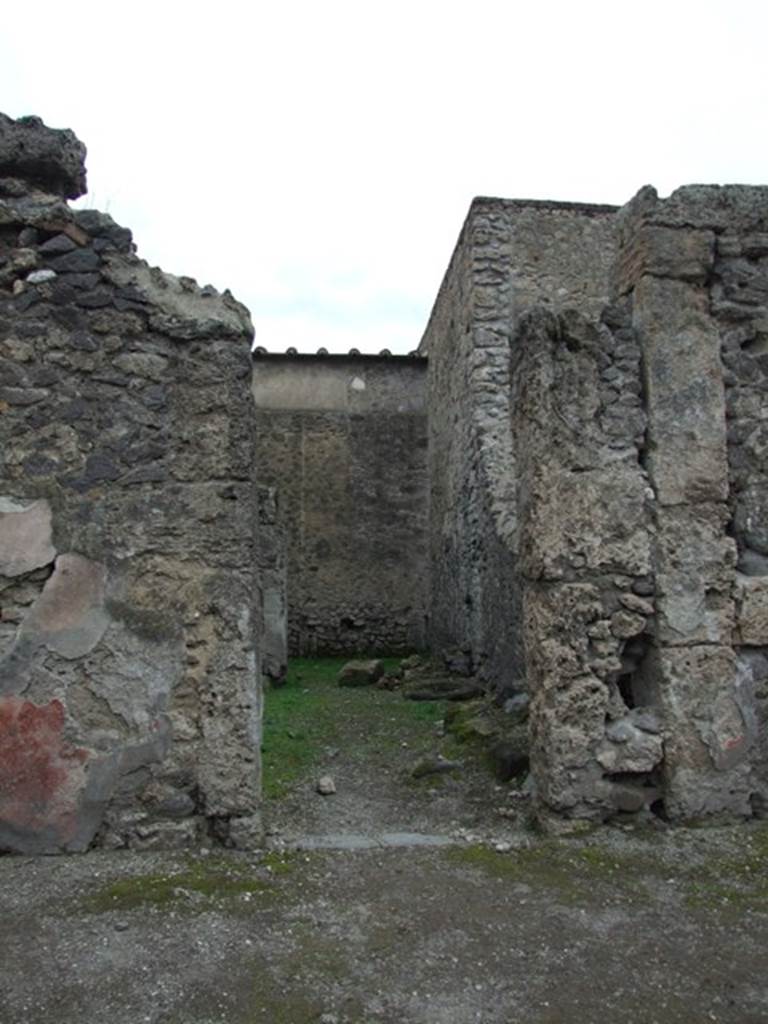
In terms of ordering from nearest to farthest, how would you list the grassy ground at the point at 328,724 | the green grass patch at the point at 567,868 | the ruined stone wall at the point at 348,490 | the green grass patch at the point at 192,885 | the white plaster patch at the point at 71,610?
the green grass patch at the point at 192,885, the green grass patch at the point at 567,868, the white plaster patch at the point at 71,610, the grassy ground at the point at 328,724, the ruined stone wall at the point at 348,490

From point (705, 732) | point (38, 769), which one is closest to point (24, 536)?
point (38, 769)

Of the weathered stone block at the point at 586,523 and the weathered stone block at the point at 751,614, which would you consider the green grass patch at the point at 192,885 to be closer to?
the weathered stone block at the point at 586,523

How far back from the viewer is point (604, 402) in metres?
4.00

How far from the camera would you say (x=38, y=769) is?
3.47 m

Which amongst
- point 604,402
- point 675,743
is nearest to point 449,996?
point 675,743

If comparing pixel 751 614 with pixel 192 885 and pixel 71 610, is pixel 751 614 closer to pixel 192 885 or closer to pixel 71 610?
pixel 192 885

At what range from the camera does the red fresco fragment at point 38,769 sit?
3447 mm

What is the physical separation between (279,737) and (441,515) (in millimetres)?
6225

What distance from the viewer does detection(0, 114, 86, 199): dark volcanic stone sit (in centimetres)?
380

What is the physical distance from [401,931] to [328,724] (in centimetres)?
443

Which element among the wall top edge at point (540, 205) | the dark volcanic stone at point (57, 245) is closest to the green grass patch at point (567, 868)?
the dark volcanic stone at point (57, 245)

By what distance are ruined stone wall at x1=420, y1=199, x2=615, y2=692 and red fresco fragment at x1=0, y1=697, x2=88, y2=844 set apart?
16.8 ft

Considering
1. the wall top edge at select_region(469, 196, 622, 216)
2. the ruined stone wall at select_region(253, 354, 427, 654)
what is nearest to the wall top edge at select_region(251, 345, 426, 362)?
the ruined stone wall at select_region(253, 354, 427, 654)

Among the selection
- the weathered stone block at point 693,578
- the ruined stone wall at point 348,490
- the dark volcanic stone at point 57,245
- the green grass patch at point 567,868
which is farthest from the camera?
the ruined stone wall at point 348,490
